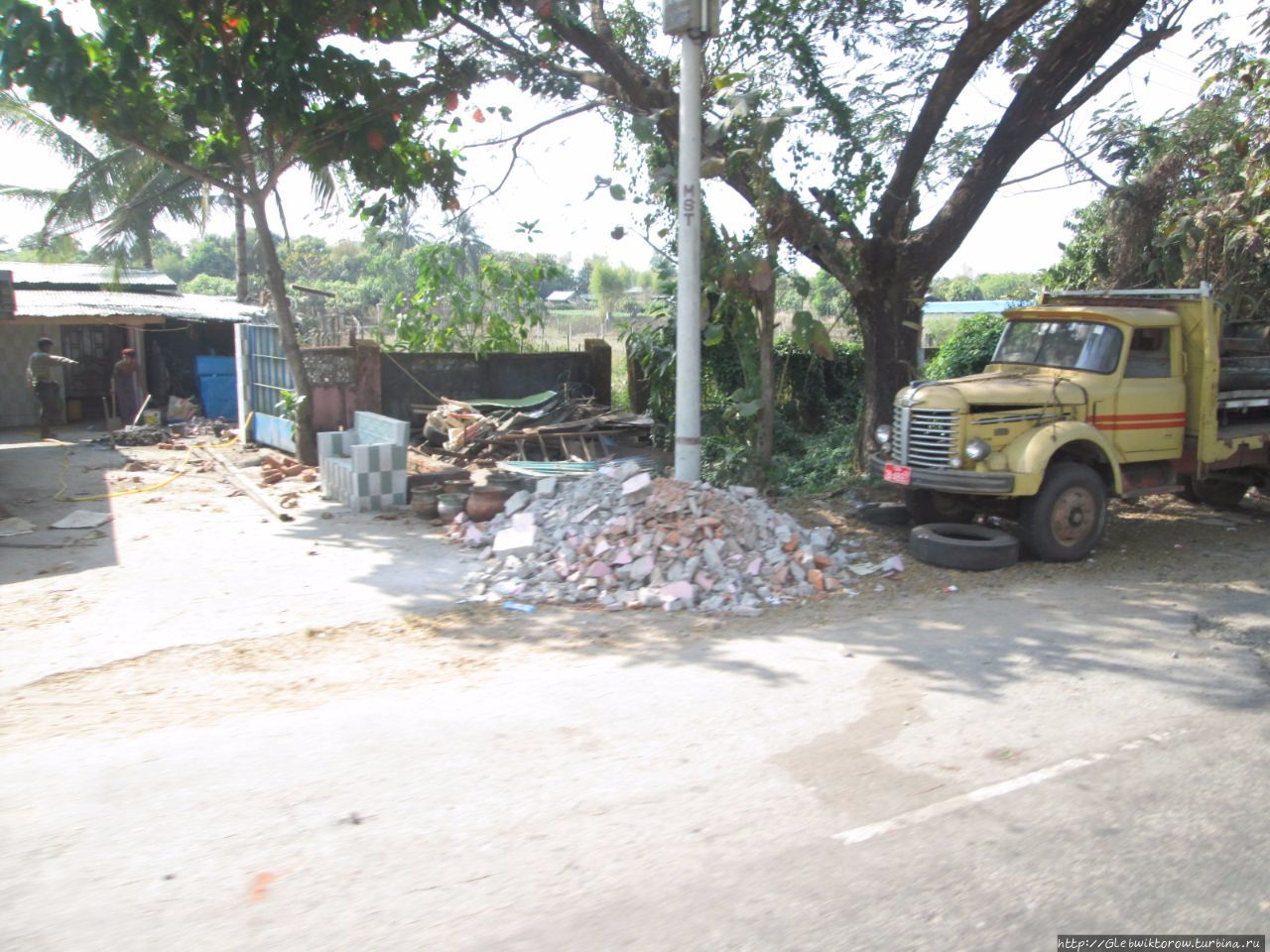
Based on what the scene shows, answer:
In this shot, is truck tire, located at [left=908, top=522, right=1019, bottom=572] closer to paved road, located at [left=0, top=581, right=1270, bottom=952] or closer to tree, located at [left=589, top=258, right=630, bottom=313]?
paved road, located at [left=0, top=581, right=1270, bottom=952]

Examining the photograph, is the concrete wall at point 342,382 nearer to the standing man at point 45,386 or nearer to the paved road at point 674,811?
the standing man at point 45,386

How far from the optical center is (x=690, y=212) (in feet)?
30.4

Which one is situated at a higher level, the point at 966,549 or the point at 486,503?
the point at 486,503

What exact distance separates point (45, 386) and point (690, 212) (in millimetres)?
13826

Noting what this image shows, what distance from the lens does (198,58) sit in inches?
460

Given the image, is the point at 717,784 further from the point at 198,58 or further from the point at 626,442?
the point at 626,442

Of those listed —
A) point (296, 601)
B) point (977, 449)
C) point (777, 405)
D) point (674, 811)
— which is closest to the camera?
point (674, 811)

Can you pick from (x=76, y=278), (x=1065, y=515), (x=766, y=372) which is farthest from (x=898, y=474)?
(x=76, y=278)

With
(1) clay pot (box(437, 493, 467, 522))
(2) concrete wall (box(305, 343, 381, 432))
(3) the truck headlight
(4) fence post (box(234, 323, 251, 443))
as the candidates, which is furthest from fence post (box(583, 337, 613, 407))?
(3) the truck headlight

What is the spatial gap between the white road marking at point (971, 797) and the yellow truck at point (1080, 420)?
4055mm

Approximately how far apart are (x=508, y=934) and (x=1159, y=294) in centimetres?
982

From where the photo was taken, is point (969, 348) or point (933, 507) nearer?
point (933, 507)

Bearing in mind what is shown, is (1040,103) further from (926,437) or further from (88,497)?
(88,497)

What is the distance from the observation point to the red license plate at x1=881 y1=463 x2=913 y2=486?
9.30 m
